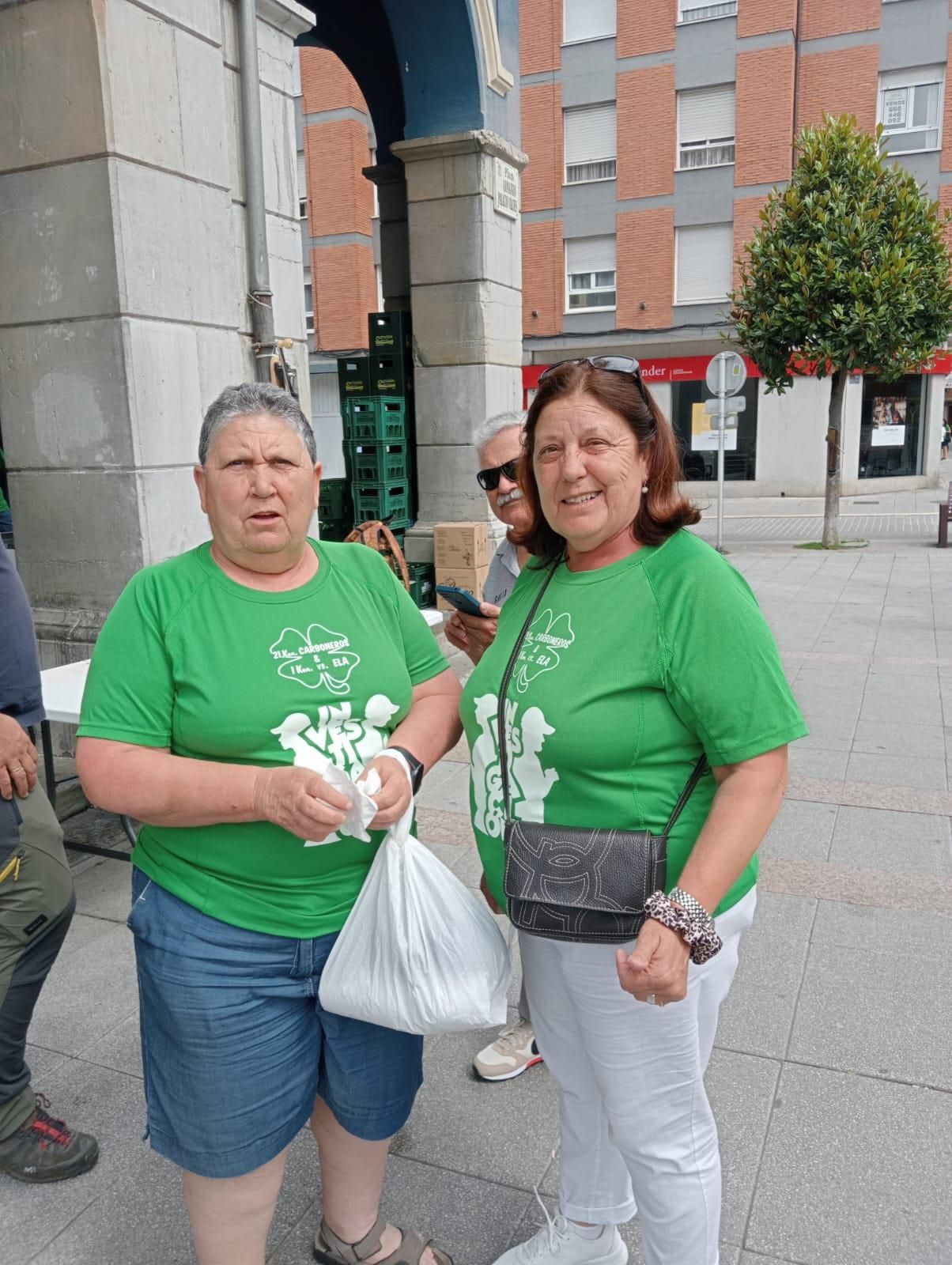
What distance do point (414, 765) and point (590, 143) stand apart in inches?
1127

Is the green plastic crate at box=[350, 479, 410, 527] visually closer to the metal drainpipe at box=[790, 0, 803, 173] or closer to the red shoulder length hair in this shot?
the red shoulder length hair

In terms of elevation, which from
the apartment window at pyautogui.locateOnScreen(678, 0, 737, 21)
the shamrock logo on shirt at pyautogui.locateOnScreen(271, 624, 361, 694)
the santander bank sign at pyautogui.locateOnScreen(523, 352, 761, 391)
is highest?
the apartment window at pyautogui.locateOnScreen(678, 0, 737, 21)

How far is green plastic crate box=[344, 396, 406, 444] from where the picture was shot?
390 inches

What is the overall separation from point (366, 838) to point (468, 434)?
8328 mm

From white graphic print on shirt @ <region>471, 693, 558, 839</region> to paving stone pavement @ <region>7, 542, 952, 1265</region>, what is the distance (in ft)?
3.80

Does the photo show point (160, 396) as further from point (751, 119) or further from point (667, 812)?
point (751, 119)

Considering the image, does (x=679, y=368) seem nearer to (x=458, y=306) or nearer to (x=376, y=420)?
(x=458, y=306)

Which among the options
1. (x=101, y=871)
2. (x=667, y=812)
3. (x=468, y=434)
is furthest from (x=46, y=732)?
(x=468, y=434)

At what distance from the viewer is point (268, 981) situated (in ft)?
6.16

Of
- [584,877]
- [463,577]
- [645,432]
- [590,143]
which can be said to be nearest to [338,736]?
[584,877]

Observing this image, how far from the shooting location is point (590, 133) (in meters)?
26.8

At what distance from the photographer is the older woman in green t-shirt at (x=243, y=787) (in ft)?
5.84

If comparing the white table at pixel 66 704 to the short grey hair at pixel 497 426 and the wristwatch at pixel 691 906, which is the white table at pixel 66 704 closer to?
the short grey hair at pixel 497 426

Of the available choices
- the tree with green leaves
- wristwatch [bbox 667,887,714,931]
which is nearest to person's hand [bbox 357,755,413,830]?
wristwatch [bbox 667,887,714,931]
